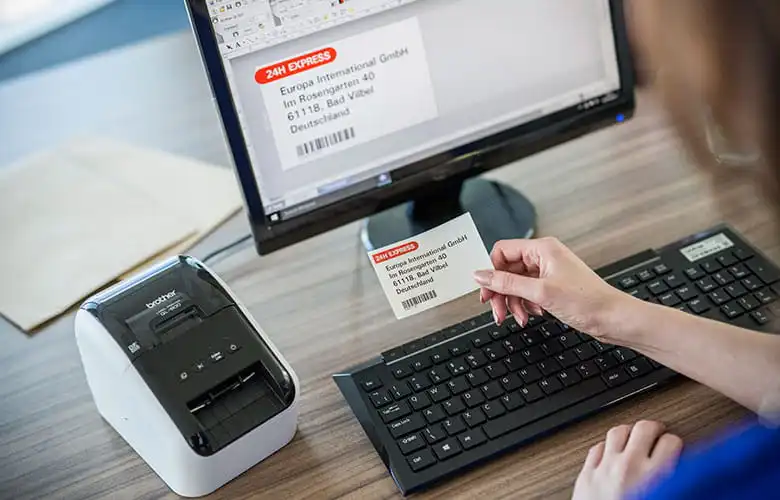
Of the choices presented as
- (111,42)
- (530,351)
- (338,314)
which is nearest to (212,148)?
(338,314)

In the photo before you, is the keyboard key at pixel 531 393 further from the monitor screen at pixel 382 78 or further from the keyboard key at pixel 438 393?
the monitor screen at pixel 382 78

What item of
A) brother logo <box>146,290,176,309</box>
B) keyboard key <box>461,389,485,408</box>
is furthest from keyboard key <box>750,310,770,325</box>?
brother logo <box>146,290,176,309</box>

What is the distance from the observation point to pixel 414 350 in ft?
3.36

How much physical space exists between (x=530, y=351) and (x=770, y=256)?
32 cm

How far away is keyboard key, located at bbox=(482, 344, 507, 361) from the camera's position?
101 centimetres

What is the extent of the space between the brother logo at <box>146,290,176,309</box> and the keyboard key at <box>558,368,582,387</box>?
0.40 meters

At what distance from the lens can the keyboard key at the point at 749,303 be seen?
1.04 metres

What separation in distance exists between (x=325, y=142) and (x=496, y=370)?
319 millimetres

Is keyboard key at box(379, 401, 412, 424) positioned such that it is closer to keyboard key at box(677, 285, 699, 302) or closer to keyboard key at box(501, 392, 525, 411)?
keyboard key at box(501, 392, 525, 411)

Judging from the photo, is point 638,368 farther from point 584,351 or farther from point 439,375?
point 439,375

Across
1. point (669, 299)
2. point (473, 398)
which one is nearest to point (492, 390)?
point (473, 398)

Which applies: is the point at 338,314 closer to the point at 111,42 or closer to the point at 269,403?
the point at 269,403

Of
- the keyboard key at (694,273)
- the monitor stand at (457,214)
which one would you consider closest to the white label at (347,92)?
the monitor stand at (457,214)

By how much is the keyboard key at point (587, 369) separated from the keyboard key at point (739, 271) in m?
0.22
